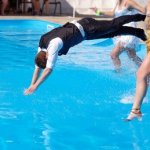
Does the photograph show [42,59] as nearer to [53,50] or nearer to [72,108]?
[53,50]

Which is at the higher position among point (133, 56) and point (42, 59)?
point (42, 59)

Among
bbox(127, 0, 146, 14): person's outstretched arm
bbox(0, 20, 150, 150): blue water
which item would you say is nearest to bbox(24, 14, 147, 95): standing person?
bbox(127, 0, 146, 14): person's outstretched arm

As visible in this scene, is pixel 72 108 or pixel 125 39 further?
pixel 125 39

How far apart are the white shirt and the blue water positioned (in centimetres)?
71

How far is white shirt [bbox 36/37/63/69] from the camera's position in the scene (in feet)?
17.8

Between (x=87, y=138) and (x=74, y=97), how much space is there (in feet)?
5.75

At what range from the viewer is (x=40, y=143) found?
4820mm

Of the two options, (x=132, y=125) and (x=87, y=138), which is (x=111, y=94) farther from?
(x=87, y=138)

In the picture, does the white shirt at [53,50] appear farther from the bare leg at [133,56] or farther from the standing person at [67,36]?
the bare leg at [133,56]

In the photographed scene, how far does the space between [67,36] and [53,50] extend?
389 millimetres

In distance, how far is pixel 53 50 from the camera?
551cm

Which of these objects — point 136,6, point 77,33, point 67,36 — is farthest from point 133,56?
point 67,36

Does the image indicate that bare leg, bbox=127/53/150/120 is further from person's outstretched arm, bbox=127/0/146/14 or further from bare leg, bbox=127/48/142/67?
bare leg, bbox=127/48/142/67

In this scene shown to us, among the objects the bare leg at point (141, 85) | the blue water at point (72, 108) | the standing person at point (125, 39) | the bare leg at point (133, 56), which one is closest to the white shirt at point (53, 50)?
the blue water at point (72, 108)
